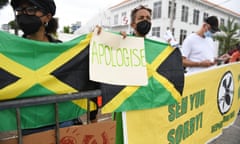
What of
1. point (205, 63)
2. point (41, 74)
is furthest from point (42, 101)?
point (205, 63)

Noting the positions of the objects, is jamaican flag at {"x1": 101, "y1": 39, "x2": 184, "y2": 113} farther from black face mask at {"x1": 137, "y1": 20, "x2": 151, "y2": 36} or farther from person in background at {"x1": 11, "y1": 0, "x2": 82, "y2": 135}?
person in background at {"x1": 11, "y1": 0, "x2": 82, "y2": 135}

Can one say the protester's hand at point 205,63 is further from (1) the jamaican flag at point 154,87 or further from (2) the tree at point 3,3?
(2) the tree at point 3,3

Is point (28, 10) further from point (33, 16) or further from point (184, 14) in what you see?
point (184, 14)

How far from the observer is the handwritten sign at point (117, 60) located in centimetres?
180

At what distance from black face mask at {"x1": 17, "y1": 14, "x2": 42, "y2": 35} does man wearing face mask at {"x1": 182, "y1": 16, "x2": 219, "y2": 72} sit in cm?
222

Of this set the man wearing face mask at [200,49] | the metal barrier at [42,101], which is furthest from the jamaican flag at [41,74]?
the man wearing face mask at [200,49]

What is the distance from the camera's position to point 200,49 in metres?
3.37

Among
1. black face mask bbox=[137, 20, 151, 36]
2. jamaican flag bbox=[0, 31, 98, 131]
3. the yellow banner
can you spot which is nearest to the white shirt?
the yellow banner

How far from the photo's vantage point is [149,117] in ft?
7.11

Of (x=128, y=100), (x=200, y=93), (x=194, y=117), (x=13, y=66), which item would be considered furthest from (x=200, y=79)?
(x=13, y=66)

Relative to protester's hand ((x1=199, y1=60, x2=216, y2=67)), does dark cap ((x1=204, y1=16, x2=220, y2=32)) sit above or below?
above

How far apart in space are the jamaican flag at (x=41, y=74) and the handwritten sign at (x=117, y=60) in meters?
0.07

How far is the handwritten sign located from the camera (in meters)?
1.80

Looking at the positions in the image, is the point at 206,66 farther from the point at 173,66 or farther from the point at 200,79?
the point at 173,66
